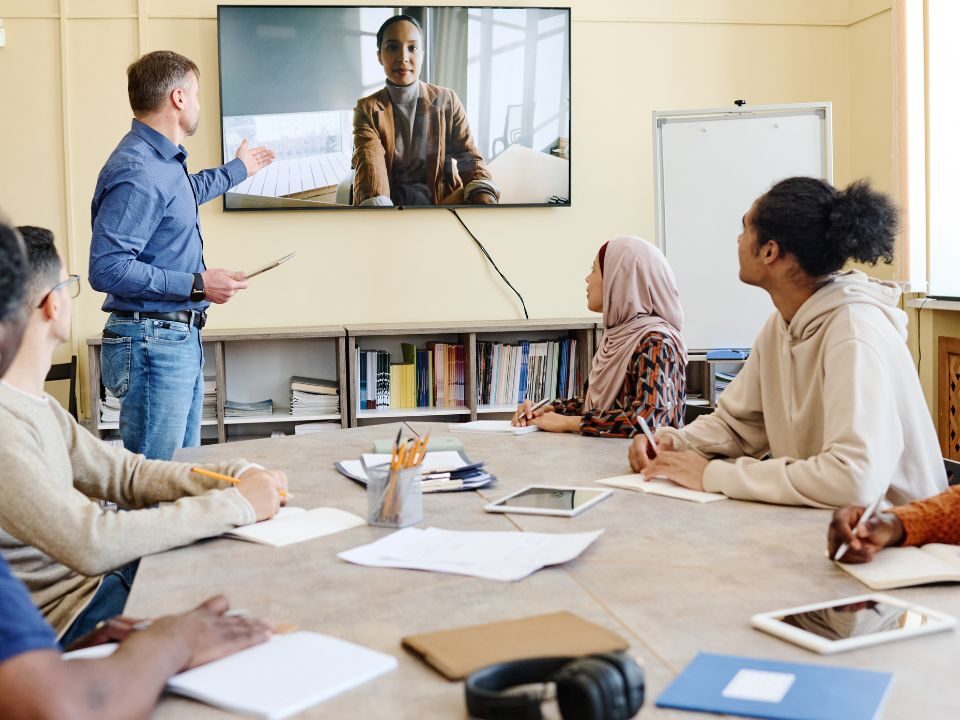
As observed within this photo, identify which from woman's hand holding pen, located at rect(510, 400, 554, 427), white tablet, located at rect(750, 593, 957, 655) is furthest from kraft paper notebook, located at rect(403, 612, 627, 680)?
woman's hand holding pen, located at rect(510, 400, 554, 427)

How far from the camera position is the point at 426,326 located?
438 cm

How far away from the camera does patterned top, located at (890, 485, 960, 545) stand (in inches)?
61.0

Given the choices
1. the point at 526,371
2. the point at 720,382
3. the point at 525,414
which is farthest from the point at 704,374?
the point at 525,414

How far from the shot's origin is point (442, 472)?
6.95ft

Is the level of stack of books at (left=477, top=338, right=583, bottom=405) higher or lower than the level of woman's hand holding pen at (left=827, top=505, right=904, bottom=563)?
higher

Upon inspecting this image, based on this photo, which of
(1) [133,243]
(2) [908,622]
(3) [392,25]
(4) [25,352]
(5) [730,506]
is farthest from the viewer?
(3) [392,25]

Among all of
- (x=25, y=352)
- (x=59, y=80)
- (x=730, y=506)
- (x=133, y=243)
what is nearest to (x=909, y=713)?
(x=730, y=506)

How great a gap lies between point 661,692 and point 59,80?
4183 mm

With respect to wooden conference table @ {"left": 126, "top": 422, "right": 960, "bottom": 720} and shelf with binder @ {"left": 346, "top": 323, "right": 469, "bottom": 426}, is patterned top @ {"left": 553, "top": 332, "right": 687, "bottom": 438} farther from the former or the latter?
shelf with binder @ {"left": 346, "top": 323, "right": 469, "bottom": 426}

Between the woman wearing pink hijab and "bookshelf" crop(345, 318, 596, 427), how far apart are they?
3.92ft

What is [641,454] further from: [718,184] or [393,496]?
[718,184]

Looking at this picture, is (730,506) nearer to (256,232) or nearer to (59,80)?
(256,232)

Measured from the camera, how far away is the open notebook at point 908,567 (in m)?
1.36

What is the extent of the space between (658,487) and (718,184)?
2744mm
